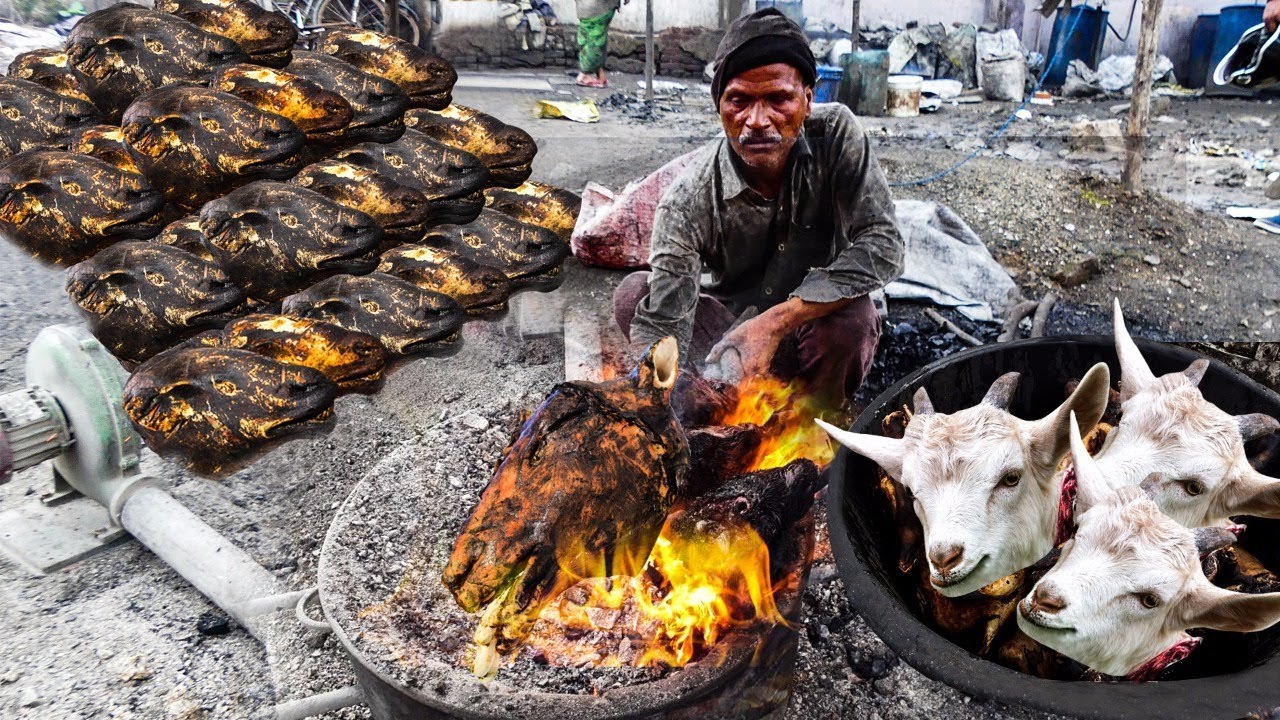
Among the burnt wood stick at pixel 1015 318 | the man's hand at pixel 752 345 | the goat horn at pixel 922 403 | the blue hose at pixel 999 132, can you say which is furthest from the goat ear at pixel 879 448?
the blue hose at pixel 999 132

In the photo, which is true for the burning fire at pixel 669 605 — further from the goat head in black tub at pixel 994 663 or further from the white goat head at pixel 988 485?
the white goat head at pixel 988 485

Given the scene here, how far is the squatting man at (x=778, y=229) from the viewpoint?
288cm

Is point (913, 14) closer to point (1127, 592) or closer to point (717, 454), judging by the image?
point (717, 454)

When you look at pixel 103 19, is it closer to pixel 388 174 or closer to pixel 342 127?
pixel 342 127

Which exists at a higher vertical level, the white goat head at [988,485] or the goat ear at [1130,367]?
the goat ear at [1130,367]

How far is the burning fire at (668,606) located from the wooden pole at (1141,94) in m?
5.94

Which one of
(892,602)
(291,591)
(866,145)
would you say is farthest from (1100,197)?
(291,591)

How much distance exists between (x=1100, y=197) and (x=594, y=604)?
5.95 m

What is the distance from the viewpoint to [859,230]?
3.23m

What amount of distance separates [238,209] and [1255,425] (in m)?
3.44

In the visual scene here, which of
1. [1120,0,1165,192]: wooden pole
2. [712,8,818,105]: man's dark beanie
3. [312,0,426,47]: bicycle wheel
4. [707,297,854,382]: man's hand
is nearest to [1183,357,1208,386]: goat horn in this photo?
[707,297,854,382]: man's hand

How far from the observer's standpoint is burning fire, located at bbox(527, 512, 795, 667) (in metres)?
2.13

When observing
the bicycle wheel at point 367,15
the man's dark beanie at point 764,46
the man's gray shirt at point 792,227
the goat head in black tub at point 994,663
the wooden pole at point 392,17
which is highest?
the bicycle wheel at point 367,15

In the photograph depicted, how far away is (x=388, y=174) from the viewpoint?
3.87m
